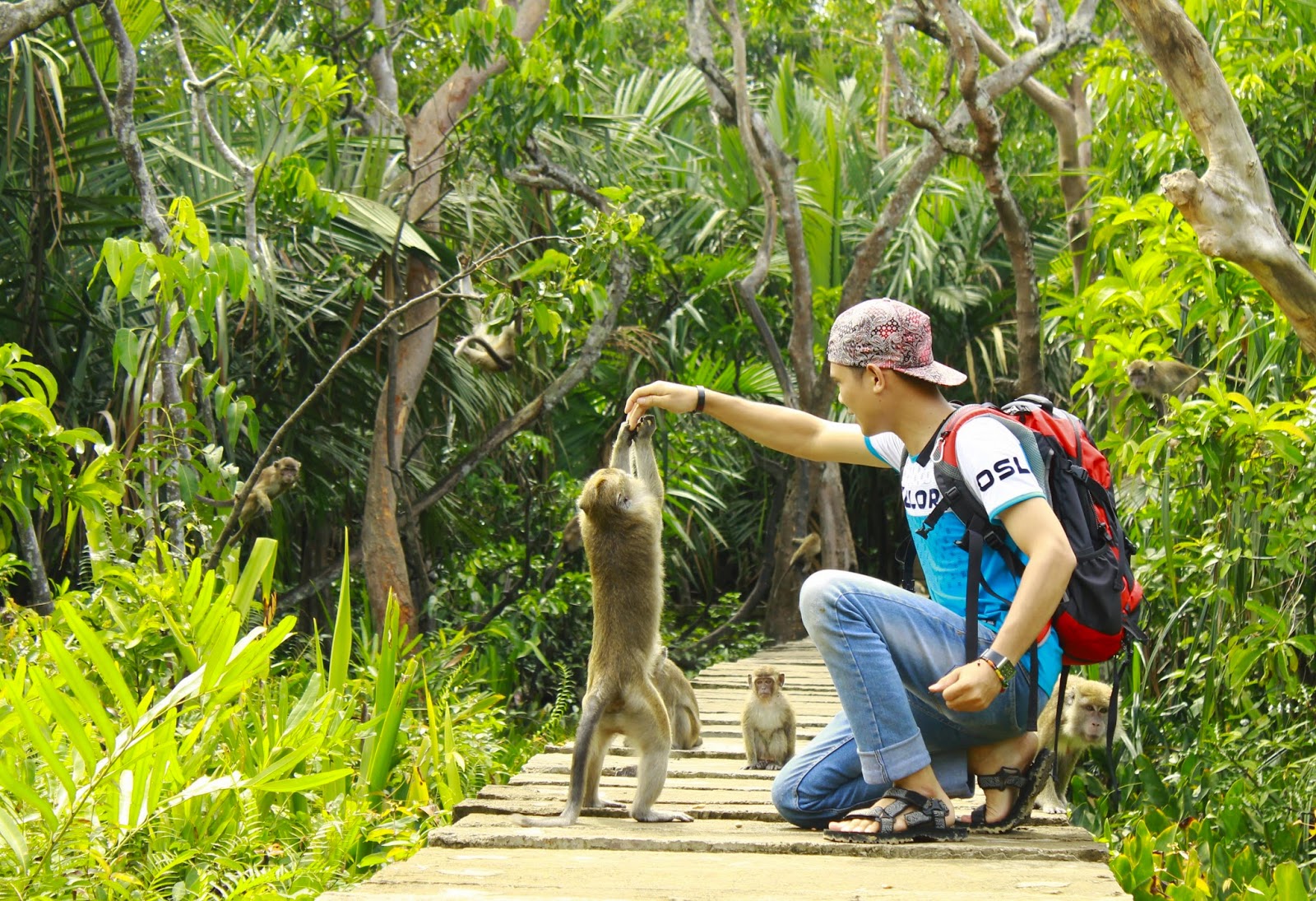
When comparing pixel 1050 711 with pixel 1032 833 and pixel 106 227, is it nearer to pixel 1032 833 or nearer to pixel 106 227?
pixel 1032 833

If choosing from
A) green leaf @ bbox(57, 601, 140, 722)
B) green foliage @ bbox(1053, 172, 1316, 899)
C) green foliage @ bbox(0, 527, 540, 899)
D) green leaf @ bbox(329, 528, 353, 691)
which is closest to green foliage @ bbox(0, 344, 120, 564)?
green foliage @ bbox(0, 527, 540, 899)

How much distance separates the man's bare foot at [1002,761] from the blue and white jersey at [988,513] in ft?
0.69

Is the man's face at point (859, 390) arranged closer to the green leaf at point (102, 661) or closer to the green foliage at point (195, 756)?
the green foliage at point (195, 756)

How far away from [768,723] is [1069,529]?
2.02 m

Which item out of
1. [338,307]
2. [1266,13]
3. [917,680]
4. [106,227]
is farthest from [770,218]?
[917,680]

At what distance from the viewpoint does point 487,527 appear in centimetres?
A: 1002

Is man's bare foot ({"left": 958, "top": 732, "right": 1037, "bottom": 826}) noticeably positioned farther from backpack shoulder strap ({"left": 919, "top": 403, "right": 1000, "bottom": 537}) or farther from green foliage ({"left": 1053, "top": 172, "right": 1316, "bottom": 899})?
green foliage ({"left": 1053, "top": 172, "right": 1316, "bottom": 899})

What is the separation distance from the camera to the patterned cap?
3.34m

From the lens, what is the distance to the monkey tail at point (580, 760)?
12.3 ft

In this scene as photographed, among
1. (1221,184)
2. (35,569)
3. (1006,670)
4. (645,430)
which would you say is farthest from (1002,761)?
(35,569)

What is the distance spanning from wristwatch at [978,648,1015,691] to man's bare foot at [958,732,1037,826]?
51 cm

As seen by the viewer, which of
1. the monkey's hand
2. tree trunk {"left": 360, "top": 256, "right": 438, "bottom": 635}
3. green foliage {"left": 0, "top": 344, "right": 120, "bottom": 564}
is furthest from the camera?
tree trunk {"left": 360, "top": 256, "right": 438, "bottom": 635}

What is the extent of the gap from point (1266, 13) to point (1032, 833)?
464 centimetres

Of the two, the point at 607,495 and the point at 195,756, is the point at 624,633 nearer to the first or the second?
the point at 607,495
